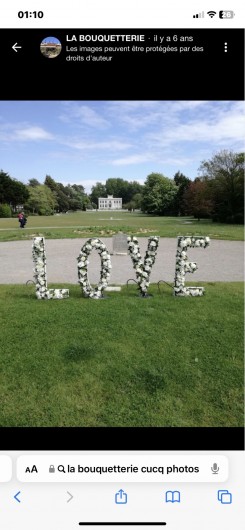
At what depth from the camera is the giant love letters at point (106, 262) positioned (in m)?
6.11

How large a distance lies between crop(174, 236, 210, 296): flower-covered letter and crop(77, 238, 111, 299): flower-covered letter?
4.92 feet

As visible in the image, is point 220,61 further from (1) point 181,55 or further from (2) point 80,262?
(2) point 80,262

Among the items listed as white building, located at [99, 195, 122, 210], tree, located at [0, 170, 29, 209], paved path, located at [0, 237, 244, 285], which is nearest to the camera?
paved path, located at [0, 237, 244, 285]

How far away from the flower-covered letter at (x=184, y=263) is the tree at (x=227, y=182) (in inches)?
1143

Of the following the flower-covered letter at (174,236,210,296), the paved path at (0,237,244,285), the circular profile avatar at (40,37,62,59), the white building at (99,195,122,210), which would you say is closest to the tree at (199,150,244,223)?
the paved path at (0,237,244,285)

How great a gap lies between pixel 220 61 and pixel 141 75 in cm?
69

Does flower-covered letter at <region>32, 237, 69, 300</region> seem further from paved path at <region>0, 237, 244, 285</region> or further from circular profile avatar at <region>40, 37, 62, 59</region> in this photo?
circular profile avatar at <region>40, 37, 62, 59</region>

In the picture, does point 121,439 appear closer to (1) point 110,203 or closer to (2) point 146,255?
(2) point 146,255

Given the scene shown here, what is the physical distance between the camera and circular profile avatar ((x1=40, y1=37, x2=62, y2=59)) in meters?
2.49

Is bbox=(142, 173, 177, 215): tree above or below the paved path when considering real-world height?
above
